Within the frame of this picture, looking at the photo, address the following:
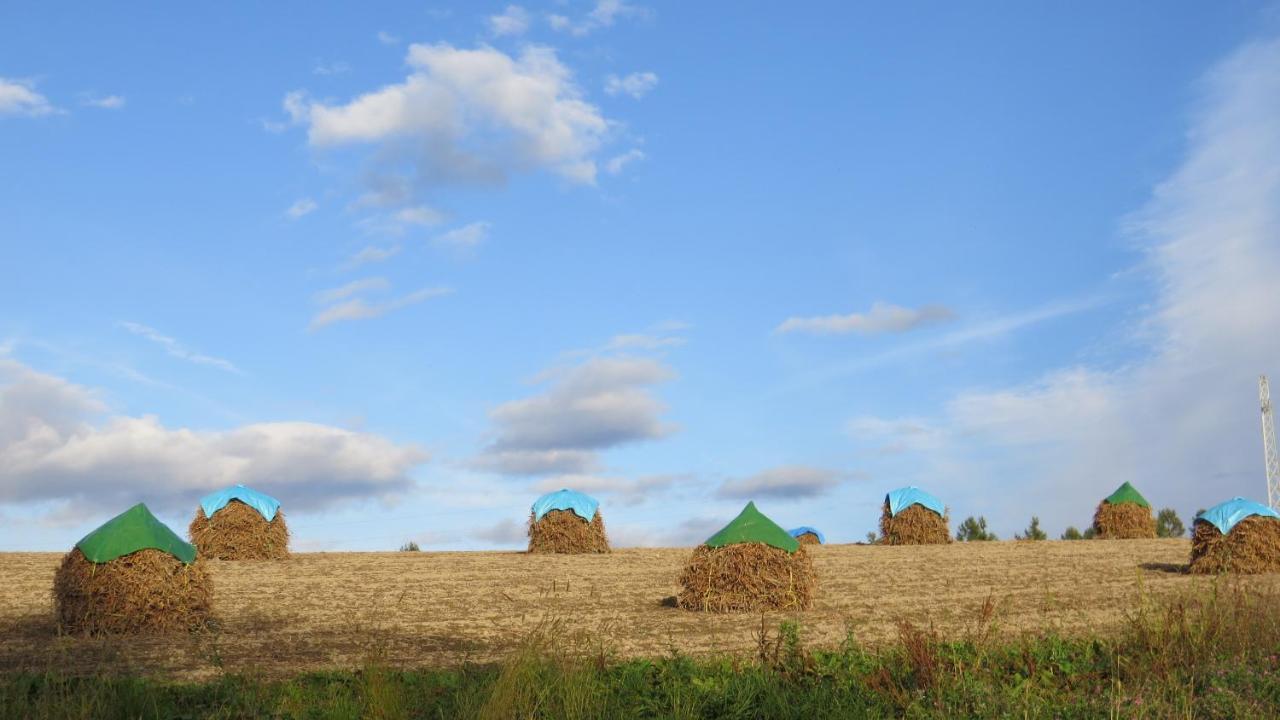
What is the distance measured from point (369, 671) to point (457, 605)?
10.2 metres

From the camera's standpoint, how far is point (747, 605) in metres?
19.3

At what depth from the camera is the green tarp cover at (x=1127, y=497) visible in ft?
127

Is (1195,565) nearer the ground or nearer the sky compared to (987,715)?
nearer the sky

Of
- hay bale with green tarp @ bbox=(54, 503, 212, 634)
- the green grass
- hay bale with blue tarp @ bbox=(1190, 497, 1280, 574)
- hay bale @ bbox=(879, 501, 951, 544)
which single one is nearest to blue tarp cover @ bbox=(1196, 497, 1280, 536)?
hay bale with blue tarp @ bbox=(1190, 497, 1280, 574)

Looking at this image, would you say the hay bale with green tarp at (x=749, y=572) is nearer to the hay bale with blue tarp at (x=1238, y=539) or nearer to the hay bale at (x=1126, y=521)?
the hay bale with blue tarp at (x=1238, y=539)

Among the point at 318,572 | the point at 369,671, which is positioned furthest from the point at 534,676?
the point at 318,572

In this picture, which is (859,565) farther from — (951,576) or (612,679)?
(612,679)

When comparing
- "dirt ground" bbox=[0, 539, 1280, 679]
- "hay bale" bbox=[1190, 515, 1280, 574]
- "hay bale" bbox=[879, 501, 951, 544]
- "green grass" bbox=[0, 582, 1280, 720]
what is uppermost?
"hay bale" bbox=[879, 501, 951, 544]

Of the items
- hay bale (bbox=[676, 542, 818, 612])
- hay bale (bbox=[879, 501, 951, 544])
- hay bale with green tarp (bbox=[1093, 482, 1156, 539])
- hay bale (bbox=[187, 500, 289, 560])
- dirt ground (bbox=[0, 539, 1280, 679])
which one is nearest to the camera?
dirt ground (bbox=[0, 539, 1280, 679])

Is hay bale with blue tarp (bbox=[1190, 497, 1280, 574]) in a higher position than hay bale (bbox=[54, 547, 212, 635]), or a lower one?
higher

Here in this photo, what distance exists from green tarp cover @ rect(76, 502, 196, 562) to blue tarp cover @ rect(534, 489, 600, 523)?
46.2 ft

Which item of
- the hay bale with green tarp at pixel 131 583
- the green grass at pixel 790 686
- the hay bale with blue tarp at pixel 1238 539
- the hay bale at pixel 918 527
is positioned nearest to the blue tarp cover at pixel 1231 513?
the hay bale with blue tarp at pixel 1238 539

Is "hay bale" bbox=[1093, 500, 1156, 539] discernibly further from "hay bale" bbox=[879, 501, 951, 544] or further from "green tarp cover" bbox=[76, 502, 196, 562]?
"green tarp cover" bbox=[76, 502, 196, 562]

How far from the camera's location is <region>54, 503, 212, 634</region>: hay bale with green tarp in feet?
55.4
